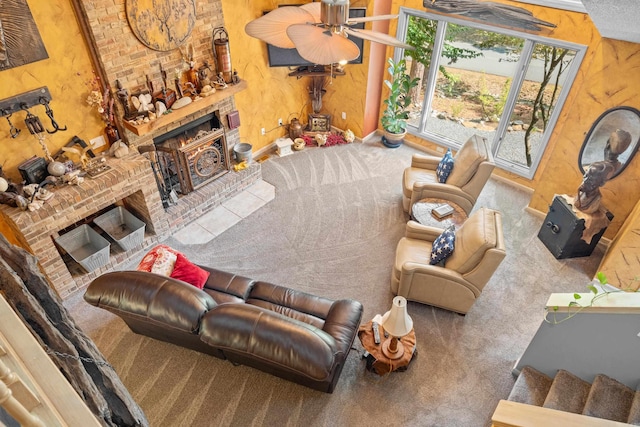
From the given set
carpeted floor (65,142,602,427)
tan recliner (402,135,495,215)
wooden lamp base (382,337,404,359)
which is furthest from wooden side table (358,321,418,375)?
tan recliner (402,135,495,215)

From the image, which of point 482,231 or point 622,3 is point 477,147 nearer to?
point 482,231

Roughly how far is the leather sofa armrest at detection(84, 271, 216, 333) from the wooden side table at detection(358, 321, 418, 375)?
4.46 feet

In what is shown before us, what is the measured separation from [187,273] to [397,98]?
4.23 meters

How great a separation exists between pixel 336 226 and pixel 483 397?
253 centimetres

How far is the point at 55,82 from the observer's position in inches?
155

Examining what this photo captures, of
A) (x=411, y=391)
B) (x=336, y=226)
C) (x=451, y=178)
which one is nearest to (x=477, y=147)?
(x=451, y=178)

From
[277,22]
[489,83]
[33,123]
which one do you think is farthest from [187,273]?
[489,83]

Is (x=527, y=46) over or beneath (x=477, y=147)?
over

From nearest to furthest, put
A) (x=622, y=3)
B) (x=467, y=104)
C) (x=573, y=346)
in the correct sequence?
(x=622, y=3), (x=573, y=346), (x=467, y=104)

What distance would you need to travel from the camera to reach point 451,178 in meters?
5.15

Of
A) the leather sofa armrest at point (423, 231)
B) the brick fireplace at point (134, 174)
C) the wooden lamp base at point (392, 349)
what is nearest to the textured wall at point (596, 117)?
the leather sofa armrest at point (423, 231)

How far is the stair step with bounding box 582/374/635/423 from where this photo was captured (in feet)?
9.75

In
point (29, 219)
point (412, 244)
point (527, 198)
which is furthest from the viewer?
point (527, 198)

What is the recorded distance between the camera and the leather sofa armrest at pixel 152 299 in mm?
3049
